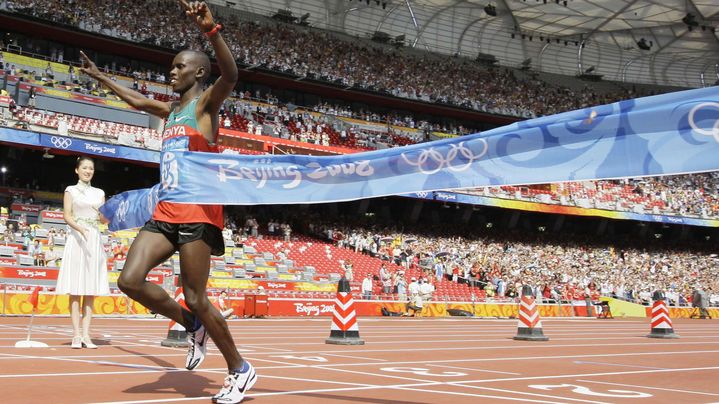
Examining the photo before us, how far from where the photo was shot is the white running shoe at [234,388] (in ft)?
18.7

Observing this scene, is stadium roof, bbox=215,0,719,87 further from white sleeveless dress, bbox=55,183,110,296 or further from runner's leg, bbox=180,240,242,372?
runner's leg, bbox=180,240,242,372

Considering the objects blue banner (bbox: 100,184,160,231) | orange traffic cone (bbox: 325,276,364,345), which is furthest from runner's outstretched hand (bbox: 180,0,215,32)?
orange traffic cone (bbox: 325,276,364,345)

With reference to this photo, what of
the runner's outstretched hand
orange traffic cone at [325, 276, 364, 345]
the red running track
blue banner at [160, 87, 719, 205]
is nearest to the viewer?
blue banner at [160, 87, 719, 205]

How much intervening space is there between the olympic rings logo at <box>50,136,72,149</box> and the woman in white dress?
2445 cm

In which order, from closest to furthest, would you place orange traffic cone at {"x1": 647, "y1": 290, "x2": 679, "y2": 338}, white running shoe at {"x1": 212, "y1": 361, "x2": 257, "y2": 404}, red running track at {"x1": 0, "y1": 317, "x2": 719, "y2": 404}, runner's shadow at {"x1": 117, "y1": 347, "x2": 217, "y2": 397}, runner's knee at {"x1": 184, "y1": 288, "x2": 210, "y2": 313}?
white running shoe at {"x1": 212, "y1": 361, "x2": 257, "y2": 404}, runner's knee at {"x1": 184, "y1": 288, "x2": 210, "y2": 313}, runner's shadow at {"x1": 117, "y1": 347, "x2": 217, "y2": 397}, red running track at {"x1": 0, "y1": 317, "x2": 719, "y2": 404}, orange traffic cone at {"x1": 647, "y1": 290, "x2": 679, "y2": 338}

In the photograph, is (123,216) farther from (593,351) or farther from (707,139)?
(593,351)

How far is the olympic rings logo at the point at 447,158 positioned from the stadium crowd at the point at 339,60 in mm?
39693

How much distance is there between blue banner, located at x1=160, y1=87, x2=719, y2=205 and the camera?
5.16 metres

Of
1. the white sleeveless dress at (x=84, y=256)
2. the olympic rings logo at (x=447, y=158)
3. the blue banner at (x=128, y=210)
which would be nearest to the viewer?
the olympic rings logo at (x=447, y=158)

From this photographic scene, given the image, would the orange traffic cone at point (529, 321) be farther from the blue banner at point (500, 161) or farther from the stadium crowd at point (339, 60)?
the stadium crowd at point (339, 60)

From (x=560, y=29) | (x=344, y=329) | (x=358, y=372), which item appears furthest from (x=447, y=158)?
(x=560, y=29)

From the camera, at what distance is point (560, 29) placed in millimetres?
62438

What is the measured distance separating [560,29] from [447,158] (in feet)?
197

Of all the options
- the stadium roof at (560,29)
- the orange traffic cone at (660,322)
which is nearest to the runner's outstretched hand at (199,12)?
the orange traffic cone at (660,322)
